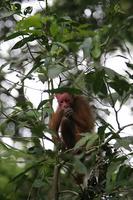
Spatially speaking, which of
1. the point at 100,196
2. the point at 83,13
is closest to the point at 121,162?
the point at 100,196

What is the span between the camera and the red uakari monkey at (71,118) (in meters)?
3.38

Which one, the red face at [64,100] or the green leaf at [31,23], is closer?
the green leaf at [31,23]

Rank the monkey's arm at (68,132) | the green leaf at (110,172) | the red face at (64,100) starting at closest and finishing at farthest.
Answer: the green leaf at (110,172), the monkey's arm at (68,132), the red face at (64,100)

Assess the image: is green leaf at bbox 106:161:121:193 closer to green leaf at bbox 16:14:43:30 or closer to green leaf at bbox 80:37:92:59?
green leaf at bbox 80:37:92:59

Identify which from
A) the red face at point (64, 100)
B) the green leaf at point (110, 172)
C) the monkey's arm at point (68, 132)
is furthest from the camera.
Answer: the red face at point (64, 100)

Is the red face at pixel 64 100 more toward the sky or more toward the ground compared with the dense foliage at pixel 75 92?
more toward the sky

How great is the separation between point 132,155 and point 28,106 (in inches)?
24.3

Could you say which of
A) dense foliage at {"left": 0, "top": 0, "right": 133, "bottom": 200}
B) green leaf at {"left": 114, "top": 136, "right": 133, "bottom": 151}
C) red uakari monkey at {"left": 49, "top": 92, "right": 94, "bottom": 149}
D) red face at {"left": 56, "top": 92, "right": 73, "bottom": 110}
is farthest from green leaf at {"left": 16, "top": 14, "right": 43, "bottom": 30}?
red face at {"left": 56, "top": 92, "right": 73, "bottom": 110}

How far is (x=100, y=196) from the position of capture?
7.16 feet

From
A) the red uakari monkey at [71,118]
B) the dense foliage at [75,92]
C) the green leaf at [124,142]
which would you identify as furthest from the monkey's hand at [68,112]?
the green leaf at [124,142]

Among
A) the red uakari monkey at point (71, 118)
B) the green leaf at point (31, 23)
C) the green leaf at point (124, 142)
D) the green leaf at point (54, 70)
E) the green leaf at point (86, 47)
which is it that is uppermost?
the red uakari monkey at point (71, 118)

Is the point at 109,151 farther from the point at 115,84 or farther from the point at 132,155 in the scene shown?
the point at 115,84

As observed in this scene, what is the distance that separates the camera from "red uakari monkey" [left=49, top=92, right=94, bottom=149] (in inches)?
133

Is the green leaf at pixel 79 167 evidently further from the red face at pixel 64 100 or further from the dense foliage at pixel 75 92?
the red face at pixel 64 100
